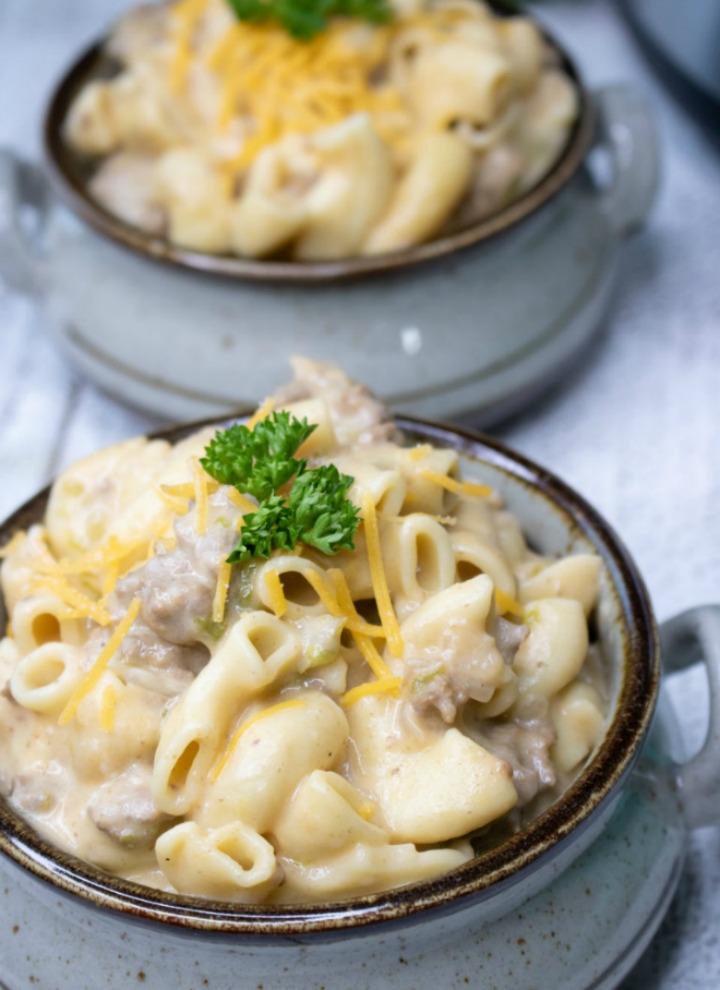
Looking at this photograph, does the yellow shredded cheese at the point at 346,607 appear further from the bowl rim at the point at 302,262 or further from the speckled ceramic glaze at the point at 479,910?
the bowl rim at the point at 302,262

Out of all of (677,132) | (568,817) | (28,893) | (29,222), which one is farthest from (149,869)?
(677,132)

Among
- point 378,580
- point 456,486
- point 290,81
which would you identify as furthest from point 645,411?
point 378,580

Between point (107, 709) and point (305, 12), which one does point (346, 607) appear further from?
point (305, 12)

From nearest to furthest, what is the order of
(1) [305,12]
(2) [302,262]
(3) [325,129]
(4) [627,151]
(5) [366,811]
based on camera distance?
1. (5) [366,811]
2. (2) [302,262]
3. (3) [325,129]
4. (1) [305,12]
5. (4) [627,151]

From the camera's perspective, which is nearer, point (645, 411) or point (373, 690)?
point (373, 690)

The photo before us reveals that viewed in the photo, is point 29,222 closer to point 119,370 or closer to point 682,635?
point 119,370

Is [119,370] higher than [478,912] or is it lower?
lower
